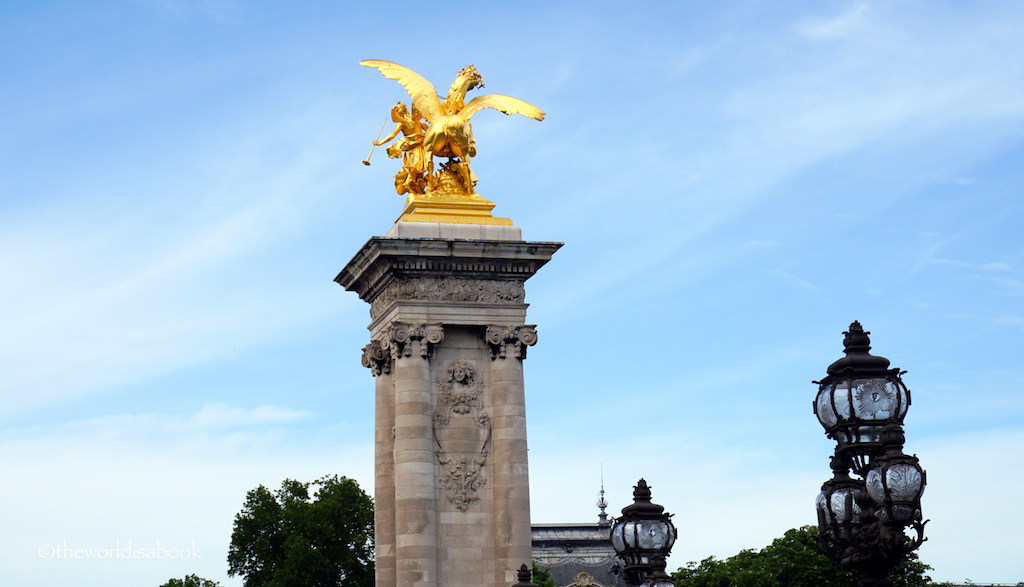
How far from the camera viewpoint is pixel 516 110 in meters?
39.4

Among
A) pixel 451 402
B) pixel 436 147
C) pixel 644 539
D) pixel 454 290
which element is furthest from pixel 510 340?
pixel 644 539

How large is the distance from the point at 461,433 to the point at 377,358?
2438mm

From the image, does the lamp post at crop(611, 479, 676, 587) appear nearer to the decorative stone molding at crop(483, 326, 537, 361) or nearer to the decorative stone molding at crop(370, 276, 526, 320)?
the decorative stone molding at crop(483, 326, 537, 361)

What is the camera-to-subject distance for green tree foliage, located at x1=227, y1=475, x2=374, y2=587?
224ft

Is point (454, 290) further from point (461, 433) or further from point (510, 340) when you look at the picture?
point (461, 433)

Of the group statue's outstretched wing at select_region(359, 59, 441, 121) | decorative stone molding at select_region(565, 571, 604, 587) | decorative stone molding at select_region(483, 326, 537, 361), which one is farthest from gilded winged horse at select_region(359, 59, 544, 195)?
decorative stone molding at select_region(565, 571, 604, 587)

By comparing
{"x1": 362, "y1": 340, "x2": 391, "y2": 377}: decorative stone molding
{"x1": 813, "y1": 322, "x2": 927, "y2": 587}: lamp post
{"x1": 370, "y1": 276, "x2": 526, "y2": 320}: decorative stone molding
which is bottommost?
A: {"x1": 813, "y1": 322, "x2": 927, "y2": 587}: lamp post

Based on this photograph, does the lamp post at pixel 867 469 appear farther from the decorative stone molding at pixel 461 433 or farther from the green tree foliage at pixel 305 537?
the green tree foliage at pixel 305 537

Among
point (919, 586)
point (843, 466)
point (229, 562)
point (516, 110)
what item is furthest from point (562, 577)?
point (843, 466)

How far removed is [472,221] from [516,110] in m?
3.54

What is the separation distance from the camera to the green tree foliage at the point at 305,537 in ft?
224

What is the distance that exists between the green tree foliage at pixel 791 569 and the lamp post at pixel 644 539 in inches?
1180

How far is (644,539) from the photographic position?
3041 centimetres

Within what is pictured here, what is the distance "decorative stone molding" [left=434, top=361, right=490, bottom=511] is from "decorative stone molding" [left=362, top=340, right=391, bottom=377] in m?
1.29
